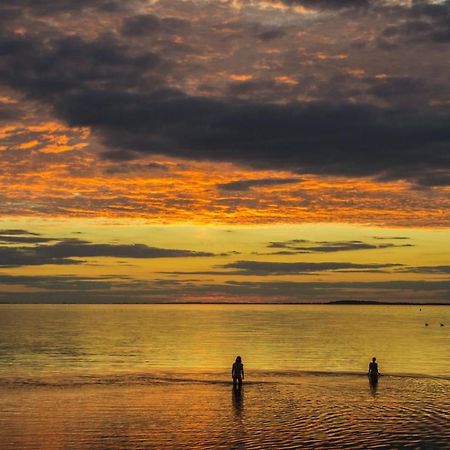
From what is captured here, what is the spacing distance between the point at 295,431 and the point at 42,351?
2333 inches

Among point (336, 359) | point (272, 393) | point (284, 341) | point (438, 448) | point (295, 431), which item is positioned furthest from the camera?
point (284, 341)

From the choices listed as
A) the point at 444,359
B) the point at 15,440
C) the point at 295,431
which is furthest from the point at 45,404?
the point at 444,359

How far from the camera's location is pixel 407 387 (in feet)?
179

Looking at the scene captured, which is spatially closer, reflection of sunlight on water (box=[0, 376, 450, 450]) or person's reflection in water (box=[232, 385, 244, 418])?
reflection of sunlight on water (box=[0, 376, 450, 450])

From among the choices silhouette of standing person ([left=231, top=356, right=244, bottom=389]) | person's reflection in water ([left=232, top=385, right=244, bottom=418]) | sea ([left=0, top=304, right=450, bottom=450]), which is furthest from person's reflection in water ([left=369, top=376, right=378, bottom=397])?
silhouette of standing person ([left=231, top=356, right=244, bottom=389])

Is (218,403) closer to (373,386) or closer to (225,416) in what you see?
(225,416)

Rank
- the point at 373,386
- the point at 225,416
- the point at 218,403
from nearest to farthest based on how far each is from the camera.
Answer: the point at 225,416
the point at 218,403
the point at 373,386

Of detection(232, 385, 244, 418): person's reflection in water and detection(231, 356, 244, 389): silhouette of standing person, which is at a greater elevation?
detection(231, 356, 244, 389): silhouette of standing person

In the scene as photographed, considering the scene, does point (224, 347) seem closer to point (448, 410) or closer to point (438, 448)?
point (448, 410)

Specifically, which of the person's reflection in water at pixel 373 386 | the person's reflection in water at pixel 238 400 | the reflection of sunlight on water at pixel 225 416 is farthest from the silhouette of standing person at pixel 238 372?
the person's reflection in water at pixel 373 386

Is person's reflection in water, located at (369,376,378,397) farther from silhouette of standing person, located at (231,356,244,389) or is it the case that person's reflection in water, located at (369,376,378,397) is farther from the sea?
silhouette of standing person, located at (231,356,244,389)

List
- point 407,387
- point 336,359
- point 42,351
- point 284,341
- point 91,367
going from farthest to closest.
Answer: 1. point 284,341
2. point 42,351
3. point 336,359
4. point 91,367
5. point 407,387

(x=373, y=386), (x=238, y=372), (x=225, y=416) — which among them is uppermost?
(x=238, y=372)

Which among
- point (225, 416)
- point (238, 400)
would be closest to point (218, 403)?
point (238, 400)
